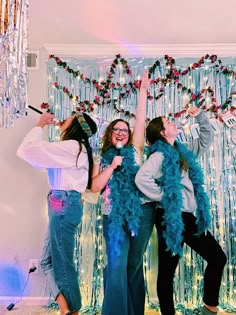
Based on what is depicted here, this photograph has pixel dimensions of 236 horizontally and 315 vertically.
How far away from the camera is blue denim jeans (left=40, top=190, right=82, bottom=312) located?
6.58 feet

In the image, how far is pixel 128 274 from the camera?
2.15 metres

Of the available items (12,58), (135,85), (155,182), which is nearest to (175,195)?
(155,182)

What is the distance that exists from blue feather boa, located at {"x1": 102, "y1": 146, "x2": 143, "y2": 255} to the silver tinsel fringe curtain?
478mm

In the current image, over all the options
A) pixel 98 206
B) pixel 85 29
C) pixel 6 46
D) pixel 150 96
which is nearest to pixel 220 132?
pixel 150 96

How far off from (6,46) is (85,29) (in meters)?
1.29

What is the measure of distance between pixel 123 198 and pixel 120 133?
41 cm

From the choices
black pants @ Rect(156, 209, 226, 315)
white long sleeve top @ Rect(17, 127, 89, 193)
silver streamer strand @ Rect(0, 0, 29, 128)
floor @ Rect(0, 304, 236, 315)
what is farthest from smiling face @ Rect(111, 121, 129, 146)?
floor @ Rect(0, 304, 236, 315)

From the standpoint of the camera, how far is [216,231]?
264 cm

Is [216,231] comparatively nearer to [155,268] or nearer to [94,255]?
[155,268]

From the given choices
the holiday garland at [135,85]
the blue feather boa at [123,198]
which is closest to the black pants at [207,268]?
the blue feather boa at [123,198]

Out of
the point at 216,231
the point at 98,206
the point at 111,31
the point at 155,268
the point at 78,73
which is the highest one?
the point at 111,31

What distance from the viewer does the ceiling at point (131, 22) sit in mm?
2408

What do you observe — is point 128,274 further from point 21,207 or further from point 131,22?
point 131,22

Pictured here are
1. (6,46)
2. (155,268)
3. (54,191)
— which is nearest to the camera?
(6,46)
